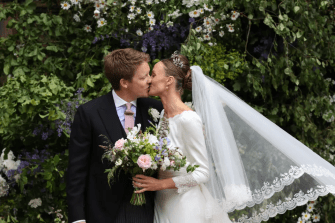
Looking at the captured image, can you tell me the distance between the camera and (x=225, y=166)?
2488 millimetres

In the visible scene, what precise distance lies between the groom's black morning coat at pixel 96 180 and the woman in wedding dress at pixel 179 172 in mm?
153

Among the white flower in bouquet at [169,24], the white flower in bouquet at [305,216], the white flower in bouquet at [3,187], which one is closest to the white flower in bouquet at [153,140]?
the white flower in bouquet at [169,24]

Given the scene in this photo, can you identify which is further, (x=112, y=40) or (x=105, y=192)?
(x=112, y=40)

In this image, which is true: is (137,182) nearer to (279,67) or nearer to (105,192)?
(105,192)

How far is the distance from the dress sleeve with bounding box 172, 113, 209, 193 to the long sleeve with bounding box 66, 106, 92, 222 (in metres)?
0.57

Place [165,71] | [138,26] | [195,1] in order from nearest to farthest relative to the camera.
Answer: [165,71]
[195,1]
[138,26]

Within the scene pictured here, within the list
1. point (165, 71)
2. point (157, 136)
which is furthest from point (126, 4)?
point (157, 136)

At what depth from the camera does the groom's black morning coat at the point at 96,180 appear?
8.22ft

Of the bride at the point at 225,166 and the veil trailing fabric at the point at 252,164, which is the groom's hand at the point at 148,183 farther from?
the veil trailing fabric at the point at 252,164

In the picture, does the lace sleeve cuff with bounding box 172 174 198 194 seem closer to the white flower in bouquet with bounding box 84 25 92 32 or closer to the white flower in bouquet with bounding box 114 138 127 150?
the white flower in bouquet with bounding box 114 138 127 150

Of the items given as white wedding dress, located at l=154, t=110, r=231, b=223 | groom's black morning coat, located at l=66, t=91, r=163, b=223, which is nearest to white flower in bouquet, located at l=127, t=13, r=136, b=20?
groom's black morning coat, located at l=66, t=91, r=163, b=223

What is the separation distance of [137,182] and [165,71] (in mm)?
725

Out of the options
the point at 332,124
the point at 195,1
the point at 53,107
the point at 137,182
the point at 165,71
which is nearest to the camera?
the point at 137,182

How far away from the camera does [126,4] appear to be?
3.88 m
